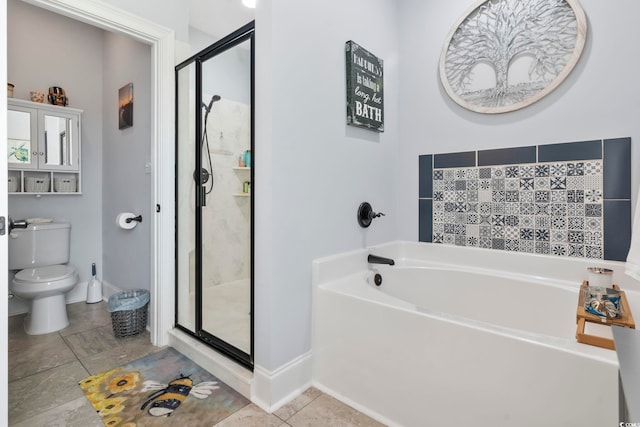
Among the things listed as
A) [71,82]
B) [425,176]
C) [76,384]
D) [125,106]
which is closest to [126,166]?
[125,106]

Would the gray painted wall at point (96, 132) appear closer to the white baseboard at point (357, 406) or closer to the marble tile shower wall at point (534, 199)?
the white baseboard at point (357, 406)

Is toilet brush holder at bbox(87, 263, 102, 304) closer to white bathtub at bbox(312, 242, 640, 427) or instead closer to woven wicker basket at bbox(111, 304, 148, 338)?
woven wicker basket at bbox(111, 304, 148, 338)

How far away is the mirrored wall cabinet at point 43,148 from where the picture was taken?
8.45 feet

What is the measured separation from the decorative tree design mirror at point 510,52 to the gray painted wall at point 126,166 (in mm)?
2133

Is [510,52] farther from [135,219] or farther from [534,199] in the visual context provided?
[135,219]

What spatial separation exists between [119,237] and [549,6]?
11.1 feet

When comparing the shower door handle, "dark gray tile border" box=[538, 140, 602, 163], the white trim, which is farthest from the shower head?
"dark gray tile border" box=[538, 140, 602, 163]

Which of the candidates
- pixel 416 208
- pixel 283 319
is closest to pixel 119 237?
pixel 283 319

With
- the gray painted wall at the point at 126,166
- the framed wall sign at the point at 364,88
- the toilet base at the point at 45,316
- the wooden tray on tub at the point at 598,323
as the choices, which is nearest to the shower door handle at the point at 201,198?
the gray painted wall at the point at 126,166

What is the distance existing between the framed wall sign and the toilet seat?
90.6 inches

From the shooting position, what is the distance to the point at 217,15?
111 inches

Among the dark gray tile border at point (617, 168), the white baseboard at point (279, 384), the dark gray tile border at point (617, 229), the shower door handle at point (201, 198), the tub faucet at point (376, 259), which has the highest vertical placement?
the dark gray tile border at point (617, 168)

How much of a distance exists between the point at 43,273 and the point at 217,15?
2514 mm

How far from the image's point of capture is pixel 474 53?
1.92m
